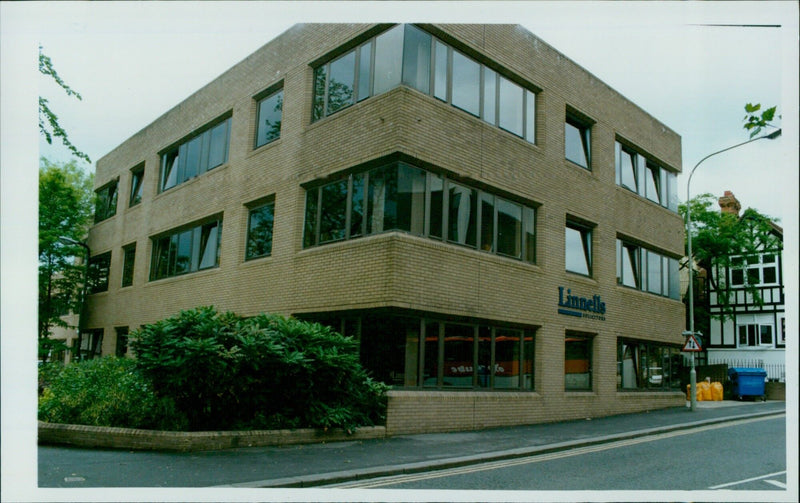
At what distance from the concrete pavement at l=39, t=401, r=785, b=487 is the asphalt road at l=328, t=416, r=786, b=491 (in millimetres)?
363

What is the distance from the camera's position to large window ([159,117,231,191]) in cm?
2091

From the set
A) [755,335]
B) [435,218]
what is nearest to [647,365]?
[435,218]

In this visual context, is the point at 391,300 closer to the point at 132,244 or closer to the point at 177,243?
the point at 177,243

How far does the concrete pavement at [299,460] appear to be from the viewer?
27.6 feet

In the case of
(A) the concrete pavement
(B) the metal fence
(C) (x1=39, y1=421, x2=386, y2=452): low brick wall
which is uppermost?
(B) the metal fence

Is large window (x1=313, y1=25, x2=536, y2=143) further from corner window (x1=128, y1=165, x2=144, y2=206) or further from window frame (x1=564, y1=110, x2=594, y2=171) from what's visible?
corner window (x1=128, y1=165, x2=144, y2=206)

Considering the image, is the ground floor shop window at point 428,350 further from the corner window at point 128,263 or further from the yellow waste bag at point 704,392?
the yellow waste bag at point 704,392

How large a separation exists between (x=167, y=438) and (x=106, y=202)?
19340mm

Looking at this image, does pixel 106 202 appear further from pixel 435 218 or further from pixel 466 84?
pixel 435 218

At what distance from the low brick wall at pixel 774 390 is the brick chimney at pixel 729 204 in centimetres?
1073

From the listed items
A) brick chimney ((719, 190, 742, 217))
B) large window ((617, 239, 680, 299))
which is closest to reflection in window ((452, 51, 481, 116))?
large window ((617, 239, 680, 299))

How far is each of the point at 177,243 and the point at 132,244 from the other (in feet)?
11.8

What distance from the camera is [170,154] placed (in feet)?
78.2

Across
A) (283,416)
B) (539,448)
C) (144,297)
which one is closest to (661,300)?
(539,448)
